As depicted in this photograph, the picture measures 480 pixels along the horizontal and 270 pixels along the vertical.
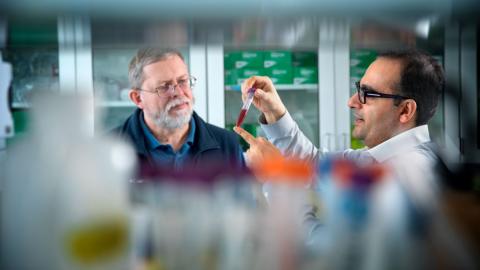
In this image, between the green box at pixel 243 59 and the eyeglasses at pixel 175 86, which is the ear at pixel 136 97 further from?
the green box at pixel 243 59

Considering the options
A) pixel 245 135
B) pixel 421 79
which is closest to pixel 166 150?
pixel 245 135

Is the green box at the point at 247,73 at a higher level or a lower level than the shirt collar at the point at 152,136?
higher

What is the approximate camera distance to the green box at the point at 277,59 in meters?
0.78

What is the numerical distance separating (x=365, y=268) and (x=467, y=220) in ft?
0.61

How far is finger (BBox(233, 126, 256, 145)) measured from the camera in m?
0.78

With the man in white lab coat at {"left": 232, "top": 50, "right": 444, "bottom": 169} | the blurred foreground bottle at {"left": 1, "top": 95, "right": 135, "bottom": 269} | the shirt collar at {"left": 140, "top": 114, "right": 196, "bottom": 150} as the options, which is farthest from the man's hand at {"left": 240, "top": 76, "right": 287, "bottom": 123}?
the blurred foreground bottle at {"left": 1, "top": 95, "right": 135, "bottom": 269}

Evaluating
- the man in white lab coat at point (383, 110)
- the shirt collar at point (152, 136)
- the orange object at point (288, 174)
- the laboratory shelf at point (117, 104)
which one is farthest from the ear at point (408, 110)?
the laboratory shelf at point (117, 104)

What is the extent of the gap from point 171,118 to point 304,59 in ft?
0.83

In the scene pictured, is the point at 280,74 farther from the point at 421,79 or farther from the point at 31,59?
the point at 31,59

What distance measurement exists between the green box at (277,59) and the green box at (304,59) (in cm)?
2

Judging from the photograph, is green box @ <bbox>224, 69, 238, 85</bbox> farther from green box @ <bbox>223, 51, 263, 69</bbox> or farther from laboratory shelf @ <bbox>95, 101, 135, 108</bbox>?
laboratory shelf @ <bbox>95, 101, 135, 108</bbox>

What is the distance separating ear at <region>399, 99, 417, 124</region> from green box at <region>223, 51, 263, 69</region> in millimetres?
262

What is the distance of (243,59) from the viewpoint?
0.78m

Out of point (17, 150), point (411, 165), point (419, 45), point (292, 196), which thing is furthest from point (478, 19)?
point (17, 150)
